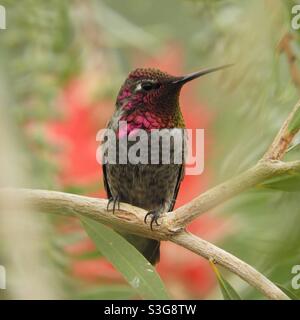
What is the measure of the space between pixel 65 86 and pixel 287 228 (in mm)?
599

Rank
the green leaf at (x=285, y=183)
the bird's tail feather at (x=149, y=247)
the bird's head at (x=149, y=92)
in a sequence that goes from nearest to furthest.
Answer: the green leaf at (x=285, y=183), the bird's tail feather at (x=149, y=247), the bird's head at (x=149, y=92)

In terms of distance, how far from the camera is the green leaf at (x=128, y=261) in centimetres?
134

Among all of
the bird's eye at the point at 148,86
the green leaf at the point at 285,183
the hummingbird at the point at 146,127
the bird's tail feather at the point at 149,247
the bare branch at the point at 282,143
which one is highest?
the bird's eye at the point at 148,86

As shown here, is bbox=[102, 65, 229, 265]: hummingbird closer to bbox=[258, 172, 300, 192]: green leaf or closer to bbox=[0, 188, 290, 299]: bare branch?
bbox=[0, 188, 290, 299]: bare branch

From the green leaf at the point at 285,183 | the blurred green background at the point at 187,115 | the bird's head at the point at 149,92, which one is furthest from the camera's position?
the bird's head at the point at 149,92

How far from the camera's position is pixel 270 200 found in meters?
1.63

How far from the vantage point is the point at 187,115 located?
70.2 inches

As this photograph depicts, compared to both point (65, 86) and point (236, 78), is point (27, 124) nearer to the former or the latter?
point (65, 86)

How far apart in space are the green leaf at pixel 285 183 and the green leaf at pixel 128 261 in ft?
0.80

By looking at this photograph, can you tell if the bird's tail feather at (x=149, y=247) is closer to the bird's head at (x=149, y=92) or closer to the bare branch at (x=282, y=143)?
the bird's head at (x=149, y=92)

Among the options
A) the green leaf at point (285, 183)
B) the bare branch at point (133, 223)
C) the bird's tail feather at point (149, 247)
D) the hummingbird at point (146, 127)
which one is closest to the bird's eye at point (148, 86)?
the hummingbird at point (146, 127)

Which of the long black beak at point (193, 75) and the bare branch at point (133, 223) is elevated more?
the long black beak at point (193, 75)

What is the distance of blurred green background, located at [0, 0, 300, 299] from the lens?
1.48 metres
